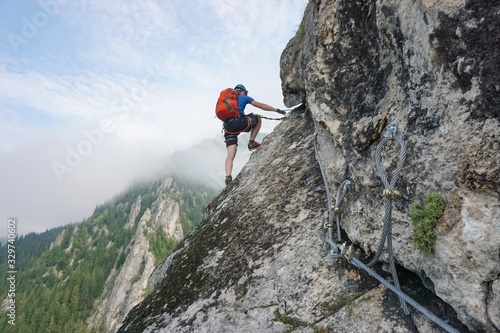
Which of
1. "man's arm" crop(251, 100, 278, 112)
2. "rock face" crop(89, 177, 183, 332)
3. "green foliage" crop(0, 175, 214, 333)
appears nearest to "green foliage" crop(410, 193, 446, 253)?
"man's arm" crop(251, 100, 278, 112)

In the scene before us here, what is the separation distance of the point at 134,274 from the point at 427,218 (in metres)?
134

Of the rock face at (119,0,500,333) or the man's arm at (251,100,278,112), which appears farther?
the man's arm at (251,100,278,112)

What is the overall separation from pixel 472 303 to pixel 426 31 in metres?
2.59

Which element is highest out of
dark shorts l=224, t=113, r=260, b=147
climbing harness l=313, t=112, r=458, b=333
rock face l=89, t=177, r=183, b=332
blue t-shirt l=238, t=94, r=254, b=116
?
blue t-shirt l=238, t=94, r=254, b=116

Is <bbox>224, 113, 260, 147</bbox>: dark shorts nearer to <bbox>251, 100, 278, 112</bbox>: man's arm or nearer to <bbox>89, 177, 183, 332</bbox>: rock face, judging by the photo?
<bbox>251, 100, 278, 112</bbox>: man's arm

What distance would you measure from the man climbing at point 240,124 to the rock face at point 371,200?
13.0 ft

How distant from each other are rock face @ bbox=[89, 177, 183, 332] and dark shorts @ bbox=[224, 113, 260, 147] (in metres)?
100.0

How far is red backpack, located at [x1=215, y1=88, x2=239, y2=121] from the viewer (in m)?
10.3

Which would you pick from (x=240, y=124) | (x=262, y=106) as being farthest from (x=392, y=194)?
(x=240, y=124)

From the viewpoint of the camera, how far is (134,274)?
120 m

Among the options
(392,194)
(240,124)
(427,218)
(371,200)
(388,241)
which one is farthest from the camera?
(240,124)

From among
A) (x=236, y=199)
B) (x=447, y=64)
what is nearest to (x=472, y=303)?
(x=447, y=64)

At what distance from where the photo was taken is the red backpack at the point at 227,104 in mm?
10289

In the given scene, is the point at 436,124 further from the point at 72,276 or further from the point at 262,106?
the point at 72,276
